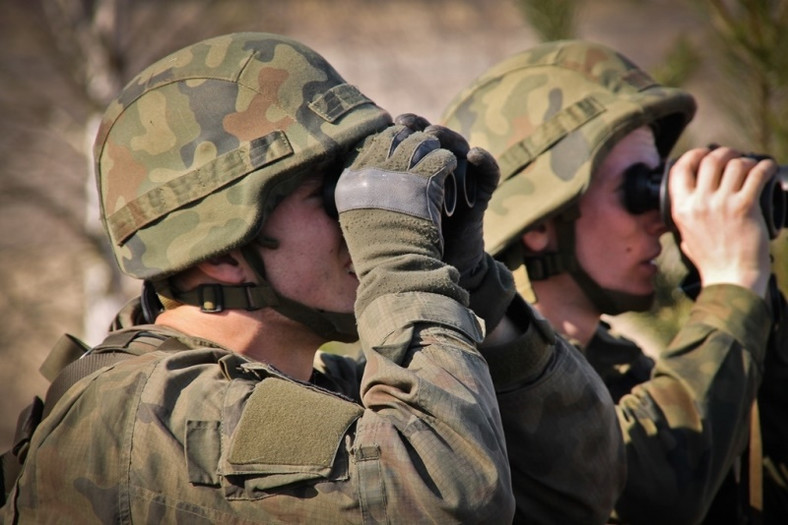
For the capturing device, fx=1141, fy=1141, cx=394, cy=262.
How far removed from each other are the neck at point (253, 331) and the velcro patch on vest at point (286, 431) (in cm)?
36

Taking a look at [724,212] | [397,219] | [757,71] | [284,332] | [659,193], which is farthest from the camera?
[757,71]

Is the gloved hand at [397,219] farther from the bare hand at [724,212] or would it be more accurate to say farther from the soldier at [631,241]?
the bare hand at [724,212]

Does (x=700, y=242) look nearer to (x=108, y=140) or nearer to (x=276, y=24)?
(x=108, y=140)

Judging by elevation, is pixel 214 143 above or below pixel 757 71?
above

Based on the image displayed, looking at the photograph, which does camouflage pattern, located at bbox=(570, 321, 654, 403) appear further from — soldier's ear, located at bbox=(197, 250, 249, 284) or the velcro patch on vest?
the velcro patch on vest

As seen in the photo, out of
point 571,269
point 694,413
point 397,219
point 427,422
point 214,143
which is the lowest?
point 694,413

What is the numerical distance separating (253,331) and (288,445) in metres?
0.46

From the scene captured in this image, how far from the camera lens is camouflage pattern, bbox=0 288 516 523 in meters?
1.75

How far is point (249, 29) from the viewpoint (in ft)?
22.8

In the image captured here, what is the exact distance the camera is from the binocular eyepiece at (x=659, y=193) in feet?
9.82

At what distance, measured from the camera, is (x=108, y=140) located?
228cm

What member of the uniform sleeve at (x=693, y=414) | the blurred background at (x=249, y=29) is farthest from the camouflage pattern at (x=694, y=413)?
the blurred background at (x=249, y=29)

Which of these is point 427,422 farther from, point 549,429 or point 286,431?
point 549,429

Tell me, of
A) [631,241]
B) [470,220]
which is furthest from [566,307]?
[470,220]
